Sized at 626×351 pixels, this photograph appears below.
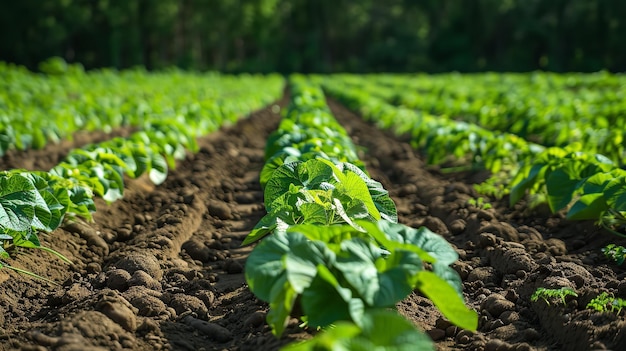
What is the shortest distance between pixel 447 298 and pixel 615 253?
183 centimetres

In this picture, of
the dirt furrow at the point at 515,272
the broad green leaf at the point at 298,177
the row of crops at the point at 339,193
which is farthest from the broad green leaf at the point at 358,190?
the dirt furrow at the point at 515,272

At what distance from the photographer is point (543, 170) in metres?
5.20

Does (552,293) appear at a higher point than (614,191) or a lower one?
lower

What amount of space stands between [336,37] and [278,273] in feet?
205

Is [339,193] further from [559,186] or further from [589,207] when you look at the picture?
[559,186]

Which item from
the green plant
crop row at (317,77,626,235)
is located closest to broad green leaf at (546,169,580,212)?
crop row at (317,77,626,235)

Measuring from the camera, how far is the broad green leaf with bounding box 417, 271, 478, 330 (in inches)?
103

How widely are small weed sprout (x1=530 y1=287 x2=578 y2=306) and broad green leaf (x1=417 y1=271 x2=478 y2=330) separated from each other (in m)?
0.83

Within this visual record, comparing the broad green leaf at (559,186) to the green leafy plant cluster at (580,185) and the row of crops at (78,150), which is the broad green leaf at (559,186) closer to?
the green leafy plant cluster at (580,185)

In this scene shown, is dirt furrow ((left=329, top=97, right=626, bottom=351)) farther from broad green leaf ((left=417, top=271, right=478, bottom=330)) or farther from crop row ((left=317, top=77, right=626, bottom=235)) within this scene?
broad green leaf ((left=417, top=271, right=478, bottom=330))

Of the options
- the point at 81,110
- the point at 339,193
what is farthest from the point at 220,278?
the point at 81,110

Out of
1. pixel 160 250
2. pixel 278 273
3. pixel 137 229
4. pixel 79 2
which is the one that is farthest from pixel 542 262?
pixel 79 2

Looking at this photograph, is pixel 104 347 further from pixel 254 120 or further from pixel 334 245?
pixel 254 120

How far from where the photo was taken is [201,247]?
4.81m
